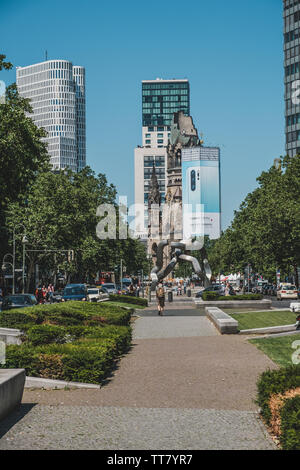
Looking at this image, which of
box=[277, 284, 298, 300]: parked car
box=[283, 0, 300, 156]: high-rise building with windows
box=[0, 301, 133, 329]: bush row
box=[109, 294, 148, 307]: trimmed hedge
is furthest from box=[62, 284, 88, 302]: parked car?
box=[283, 0, 300, 156]: high-rise building with windows

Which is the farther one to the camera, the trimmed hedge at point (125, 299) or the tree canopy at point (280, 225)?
the tree canopy at point (280, 225)

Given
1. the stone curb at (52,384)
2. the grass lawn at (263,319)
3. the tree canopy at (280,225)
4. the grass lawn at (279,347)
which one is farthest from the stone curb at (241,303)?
the stone curb at (52,384)

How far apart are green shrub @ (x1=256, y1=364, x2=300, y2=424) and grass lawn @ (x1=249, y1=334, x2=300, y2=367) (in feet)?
17.6

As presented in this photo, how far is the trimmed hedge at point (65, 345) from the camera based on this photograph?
13594mm

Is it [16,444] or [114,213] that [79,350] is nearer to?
[16,444]

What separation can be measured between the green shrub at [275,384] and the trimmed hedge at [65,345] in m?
4.37

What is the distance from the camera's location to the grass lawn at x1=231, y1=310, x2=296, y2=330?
27328mm

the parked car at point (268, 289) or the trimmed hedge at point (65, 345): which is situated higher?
the trimmed hedge at point (65, 345)

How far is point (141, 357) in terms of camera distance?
18.4 meters

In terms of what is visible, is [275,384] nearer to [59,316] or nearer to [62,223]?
[59,316]

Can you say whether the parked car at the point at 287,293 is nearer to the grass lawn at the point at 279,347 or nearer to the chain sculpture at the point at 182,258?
the chain sculpture at the point at 182,258

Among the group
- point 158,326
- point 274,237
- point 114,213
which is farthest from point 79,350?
point 114,213

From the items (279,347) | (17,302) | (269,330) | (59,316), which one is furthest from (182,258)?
(279,347)
